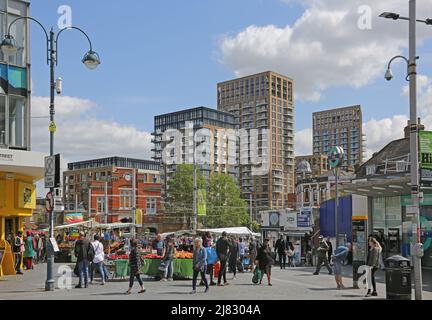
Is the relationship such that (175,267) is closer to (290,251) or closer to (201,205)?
(290,251)

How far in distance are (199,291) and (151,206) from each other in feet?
281

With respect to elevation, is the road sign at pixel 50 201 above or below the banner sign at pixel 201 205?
above

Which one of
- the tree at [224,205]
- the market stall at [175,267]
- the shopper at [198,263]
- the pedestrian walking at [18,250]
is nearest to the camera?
the shopper at [198,263]

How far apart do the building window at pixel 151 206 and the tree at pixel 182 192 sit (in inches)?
153

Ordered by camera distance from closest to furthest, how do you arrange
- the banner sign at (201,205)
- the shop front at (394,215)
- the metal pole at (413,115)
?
the metal pole at (413,115), the shop front at (394,215), the banner sign at (201,205)

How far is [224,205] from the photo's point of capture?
379 feet

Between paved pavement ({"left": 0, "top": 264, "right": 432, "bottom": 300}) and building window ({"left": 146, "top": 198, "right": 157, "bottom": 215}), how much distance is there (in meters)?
78.2

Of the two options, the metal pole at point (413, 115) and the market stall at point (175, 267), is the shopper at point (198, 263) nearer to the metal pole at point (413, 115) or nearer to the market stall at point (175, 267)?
the market stall at point (175, 267)

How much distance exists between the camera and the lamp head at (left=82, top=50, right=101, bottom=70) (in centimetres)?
1827

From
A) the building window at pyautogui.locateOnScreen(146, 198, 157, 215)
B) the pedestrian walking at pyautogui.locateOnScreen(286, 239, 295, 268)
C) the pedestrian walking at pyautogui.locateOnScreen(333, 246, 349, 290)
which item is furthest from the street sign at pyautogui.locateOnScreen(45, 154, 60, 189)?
the building window at pyautogui.locateOnScreen(146, 198, 157, 215)

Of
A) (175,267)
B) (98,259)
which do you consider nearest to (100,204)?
(175,267)

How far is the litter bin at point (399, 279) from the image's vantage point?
15438 millimetres

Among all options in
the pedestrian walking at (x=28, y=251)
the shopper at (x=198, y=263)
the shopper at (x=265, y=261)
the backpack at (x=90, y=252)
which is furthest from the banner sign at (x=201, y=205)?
the shopper at (x=198, y=263)

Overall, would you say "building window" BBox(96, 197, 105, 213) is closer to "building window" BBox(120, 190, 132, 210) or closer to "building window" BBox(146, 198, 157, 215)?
"building window" BBox(120, 190, 132, 210)
